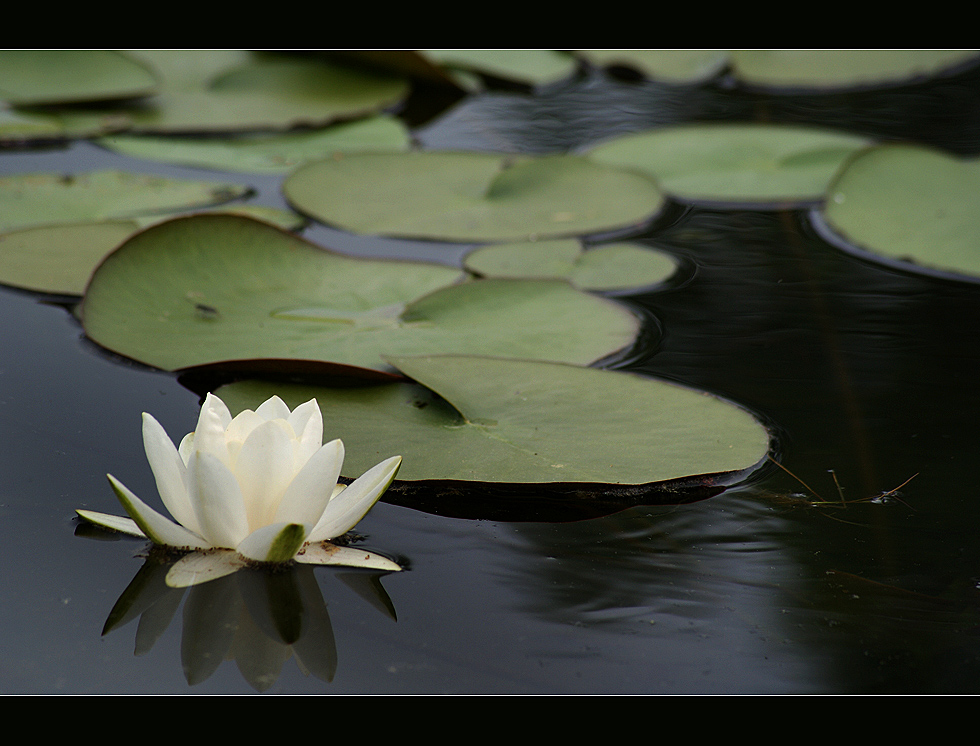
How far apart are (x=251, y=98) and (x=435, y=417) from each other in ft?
7.17

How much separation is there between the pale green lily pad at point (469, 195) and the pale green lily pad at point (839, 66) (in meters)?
1.52

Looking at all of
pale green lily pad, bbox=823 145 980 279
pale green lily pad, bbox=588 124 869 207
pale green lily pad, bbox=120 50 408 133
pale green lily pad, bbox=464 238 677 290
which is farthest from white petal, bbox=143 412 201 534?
pale green lily pad, bbox=120 50 408 133

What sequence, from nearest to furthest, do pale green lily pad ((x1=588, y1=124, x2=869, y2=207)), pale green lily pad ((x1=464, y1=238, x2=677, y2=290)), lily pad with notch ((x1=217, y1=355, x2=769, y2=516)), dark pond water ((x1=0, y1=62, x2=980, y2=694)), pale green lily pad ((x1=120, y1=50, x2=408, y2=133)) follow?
dark pond water ((x1=0, y1=62, x2=980, y2=694)) → lily pad with notch ((x1=217, y1=355, x2=769, y2=516)) → pale green lily pad ((x1=464, y1=238, x2=677, y2=290)) → pale green lily pad ((x1=588, y1=124, x2=869, y2=207)) → pale green lily pad ((x1=120, y1=50, x2=408, y2=133))

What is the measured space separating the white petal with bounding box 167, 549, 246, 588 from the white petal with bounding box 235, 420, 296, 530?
0.16 feet

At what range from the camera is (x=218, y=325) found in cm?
158

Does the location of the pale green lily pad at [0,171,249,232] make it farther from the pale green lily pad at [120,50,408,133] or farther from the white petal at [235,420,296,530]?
the white petal at [235,420,296,530]

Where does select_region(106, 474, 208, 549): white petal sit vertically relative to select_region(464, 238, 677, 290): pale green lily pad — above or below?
below

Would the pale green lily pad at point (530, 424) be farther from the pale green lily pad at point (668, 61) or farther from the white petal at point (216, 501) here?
the pale green lily pad at point (668, 61)

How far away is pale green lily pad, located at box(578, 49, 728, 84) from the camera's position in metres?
3.65

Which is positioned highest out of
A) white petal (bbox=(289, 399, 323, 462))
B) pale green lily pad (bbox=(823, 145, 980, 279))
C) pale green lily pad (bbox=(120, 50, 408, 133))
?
pale green lily pad (bbox=(120, 50, 408, 133))

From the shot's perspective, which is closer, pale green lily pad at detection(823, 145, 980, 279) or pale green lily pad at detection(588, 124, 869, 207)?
pale green lily pad at detection(823, 145, 980, 279)

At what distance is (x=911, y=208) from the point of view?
214cm
